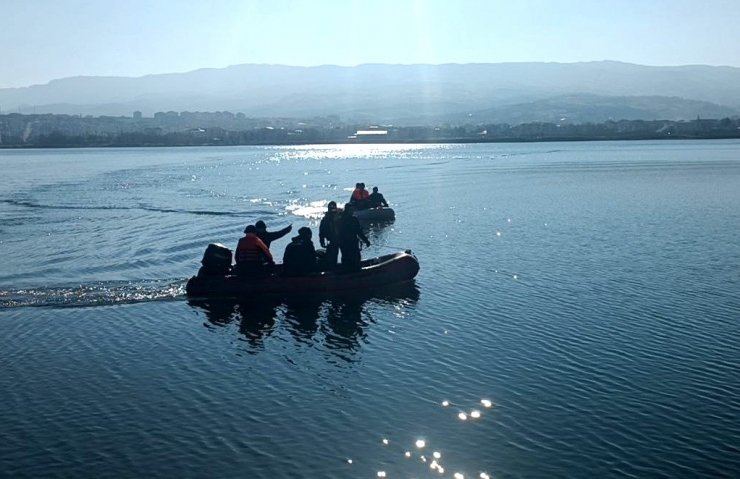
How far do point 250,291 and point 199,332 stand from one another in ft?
9.00

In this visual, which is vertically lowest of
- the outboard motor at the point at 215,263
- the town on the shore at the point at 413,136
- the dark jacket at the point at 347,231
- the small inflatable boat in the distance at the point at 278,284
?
the small inflatable boat in the distance at the point at 278,284

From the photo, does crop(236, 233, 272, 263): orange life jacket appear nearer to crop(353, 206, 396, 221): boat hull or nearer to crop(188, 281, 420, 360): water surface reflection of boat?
crop(188, 281, 420, 360): water surface reflection of boat

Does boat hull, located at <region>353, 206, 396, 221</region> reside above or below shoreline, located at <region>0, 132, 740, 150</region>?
below

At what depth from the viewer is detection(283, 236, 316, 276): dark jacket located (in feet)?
63.0

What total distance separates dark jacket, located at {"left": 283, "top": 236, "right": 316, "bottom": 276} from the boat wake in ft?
8.70

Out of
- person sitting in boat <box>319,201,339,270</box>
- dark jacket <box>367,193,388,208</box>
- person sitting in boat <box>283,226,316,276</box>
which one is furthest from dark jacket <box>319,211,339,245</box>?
dark jacket <box>367,193,388,208</box>

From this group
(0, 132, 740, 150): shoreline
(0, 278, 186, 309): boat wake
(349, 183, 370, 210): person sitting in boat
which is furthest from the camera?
(0, 132, 740, 150): shoreline

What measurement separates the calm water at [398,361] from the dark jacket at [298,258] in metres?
0.74

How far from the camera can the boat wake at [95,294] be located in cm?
1869

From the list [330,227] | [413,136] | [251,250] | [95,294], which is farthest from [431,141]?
[95,294]

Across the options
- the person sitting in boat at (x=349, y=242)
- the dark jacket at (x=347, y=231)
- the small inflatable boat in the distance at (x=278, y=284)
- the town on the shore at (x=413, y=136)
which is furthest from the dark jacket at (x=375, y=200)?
the town on the shore at (x=413, y=136)

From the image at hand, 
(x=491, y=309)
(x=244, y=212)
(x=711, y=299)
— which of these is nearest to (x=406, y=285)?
(x=491, y=309)

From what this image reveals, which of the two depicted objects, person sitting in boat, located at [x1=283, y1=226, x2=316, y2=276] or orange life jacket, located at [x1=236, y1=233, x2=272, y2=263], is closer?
orange life jacket, located at [x1=236, y1=233, x2=272, y2=263]

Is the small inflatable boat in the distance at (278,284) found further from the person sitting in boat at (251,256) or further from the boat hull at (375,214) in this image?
the boat hull at (375,214)
